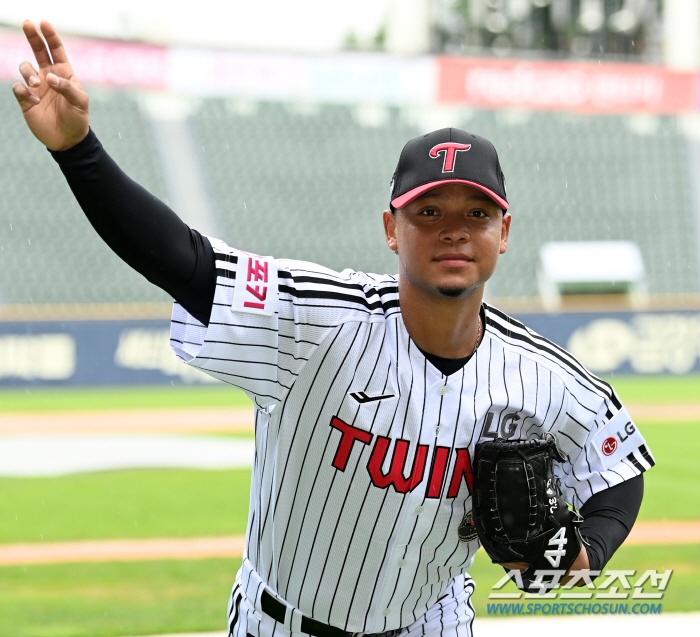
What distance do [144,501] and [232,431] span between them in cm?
317

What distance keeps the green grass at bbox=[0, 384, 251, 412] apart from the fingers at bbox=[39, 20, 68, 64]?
10317mm

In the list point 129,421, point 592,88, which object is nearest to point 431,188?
point 129,421

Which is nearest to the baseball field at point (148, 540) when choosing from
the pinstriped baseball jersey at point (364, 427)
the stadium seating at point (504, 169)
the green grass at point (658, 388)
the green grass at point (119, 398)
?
the green grass at point (119, 398)

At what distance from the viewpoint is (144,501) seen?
7156mm

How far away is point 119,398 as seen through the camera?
1272cm

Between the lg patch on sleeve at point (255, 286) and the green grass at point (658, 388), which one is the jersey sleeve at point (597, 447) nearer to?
the lg patch on sleeve at point (255, 286)

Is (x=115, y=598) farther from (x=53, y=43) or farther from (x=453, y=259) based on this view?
(x=53, y=43)

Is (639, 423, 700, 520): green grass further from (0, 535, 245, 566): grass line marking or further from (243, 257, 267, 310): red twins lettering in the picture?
(243, 257, 267, 310): red twins lettering

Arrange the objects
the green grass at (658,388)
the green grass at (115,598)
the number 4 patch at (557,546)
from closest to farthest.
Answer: the number 4 patch at (557,546) → the green grass at (115,598) → the green grass at (658,388)

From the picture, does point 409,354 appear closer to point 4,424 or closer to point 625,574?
point 625,574

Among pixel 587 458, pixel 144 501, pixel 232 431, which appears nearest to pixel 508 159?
pixel 232 431

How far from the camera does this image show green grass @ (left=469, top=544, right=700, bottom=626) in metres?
4.78

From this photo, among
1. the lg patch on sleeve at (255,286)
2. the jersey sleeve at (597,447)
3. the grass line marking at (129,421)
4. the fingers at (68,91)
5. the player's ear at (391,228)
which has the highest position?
the grass line marking at (129,421)

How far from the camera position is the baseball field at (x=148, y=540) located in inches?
184
